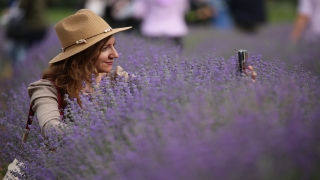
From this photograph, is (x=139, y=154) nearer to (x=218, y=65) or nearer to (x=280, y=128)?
(x=280, y=128)

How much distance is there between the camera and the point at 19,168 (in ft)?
11.8

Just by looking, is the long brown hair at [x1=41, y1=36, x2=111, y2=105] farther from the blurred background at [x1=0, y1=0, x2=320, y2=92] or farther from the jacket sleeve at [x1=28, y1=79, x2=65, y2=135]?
the blurred background at [x1=0, y1=0, x2=320, y2=92]

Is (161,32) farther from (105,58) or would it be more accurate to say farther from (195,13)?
(195,13)

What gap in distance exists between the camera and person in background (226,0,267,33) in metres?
14.5

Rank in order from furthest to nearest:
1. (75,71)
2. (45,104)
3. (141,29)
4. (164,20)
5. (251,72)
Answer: (141,29)
(164,20)
(75,71)
(45,104)
(251,72)

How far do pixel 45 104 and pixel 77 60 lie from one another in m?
0.35

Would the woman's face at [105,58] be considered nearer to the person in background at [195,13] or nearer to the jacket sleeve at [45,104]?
the jacket sleeve at [45,104]

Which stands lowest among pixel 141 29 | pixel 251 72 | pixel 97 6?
pixel 251 72

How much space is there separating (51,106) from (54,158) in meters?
0.53

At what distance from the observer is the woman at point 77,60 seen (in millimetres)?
3805

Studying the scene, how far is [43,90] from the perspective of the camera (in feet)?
12.3

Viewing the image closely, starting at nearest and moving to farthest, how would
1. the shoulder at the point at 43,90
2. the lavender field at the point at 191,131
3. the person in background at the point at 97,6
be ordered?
1. the lavender field at the point at 191,131
2. the shoulder at the point at 43,90
3. the person in background at the point at 97,6

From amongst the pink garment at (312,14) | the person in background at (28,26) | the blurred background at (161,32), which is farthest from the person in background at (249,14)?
the pink garment at (312,14)

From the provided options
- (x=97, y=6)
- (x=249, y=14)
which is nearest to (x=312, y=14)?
(x=97, y=6)
